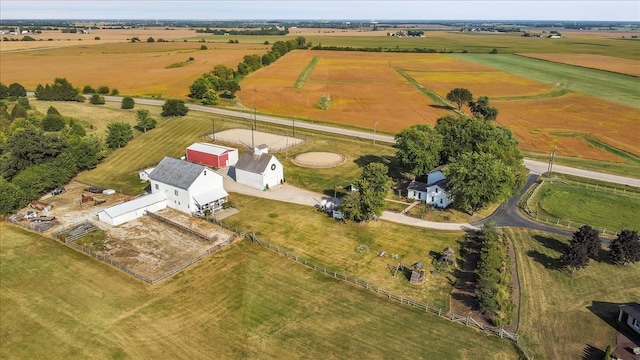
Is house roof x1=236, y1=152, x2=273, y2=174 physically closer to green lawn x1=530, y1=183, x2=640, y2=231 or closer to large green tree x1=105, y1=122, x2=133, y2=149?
large green tree x1=105, y1=122, x2=133, y2=149

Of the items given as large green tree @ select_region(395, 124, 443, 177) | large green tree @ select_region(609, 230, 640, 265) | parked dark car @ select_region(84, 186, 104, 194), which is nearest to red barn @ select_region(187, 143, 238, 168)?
parked dark car @ select_region(84, 186, 104, 194)

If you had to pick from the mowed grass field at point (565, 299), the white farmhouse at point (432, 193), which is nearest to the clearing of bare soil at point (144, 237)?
the white farmhouse at point (432, 193)

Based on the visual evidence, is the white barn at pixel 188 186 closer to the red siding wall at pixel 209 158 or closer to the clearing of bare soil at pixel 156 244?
the clearing of bare soil at pixel 156 244

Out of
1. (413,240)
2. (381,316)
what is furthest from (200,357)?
(413,240)

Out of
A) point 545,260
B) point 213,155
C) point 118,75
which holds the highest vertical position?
point 118,75

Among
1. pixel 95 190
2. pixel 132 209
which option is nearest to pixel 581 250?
pixel 132 209

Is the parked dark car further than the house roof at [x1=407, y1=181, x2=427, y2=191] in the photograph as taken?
Yes

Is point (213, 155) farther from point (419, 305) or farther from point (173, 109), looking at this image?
point (419, 305)
